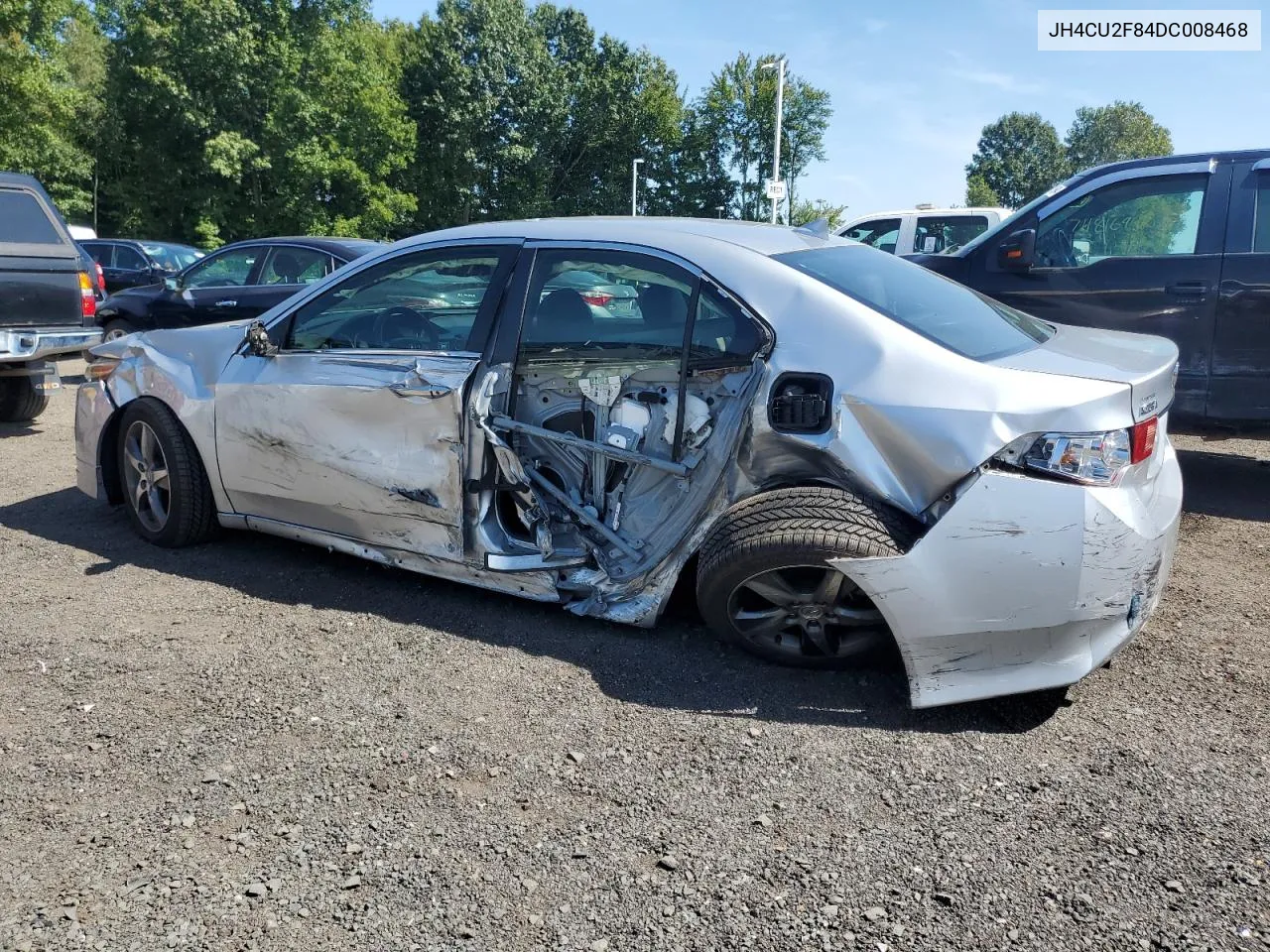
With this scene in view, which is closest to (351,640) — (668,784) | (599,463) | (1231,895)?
(599,463)

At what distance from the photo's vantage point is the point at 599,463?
3.75 metres

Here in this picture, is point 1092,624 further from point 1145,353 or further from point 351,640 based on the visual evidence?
point 351,640

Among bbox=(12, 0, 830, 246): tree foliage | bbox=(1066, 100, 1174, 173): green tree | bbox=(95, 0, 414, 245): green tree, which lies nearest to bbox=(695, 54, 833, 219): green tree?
bbox=(12, 0, 830, 246): tree foliage

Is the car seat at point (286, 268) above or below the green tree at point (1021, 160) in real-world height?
below

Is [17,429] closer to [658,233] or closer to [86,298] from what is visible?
[86,298]

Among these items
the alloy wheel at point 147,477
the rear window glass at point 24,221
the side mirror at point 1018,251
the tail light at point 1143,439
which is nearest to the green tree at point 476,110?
the rear window glass at point 24,221

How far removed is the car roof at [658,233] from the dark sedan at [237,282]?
5.38 metres

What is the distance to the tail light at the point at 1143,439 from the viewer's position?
2.99m

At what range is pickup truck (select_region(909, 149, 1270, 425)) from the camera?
221 inches

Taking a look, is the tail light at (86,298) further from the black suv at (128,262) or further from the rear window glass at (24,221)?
the black suv at (128,262)

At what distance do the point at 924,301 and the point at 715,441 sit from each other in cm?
97

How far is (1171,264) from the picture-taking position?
228 inches

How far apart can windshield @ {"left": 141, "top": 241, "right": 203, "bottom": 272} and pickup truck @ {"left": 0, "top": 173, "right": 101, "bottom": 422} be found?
25.8 ft

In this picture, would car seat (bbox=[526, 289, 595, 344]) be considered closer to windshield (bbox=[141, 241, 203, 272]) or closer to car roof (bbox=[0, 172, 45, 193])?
car roof (bbox=[0, 172, 45, 193])
